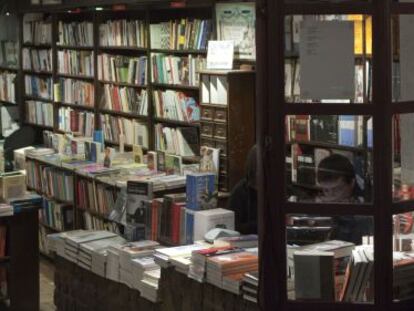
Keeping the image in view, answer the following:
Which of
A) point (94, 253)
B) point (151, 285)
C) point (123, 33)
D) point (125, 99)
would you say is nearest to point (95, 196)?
point (125, 99)

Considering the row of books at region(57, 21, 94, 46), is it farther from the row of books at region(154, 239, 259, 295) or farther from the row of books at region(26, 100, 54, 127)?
the row of books at region(154, 239, 259, 295)

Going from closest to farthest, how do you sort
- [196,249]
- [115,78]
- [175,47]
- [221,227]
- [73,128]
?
[196,249], [221,227], [175,47], [115,78], [73,128]

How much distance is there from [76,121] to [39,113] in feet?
3.79

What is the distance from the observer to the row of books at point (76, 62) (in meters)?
9.19

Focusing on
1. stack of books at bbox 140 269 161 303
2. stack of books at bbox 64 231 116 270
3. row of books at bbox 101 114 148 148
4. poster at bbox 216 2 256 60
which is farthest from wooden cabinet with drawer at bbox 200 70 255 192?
stack of books at bbox 140 269 161 303

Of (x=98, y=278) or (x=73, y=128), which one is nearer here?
(x=98, y=278)

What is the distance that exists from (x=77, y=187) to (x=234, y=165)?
1.89m

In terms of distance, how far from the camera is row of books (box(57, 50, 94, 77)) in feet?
30.1

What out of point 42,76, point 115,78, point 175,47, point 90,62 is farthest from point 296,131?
point 42,76

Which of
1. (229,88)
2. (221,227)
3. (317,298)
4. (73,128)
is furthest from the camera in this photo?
(73,128)

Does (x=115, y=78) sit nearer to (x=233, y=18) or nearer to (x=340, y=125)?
(x=233, y=18)

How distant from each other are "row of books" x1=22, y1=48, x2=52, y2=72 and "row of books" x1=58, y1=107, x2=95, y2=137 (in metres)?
0.66

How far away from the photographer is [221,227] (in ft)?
16.4

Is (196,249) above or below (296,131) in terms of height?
below
